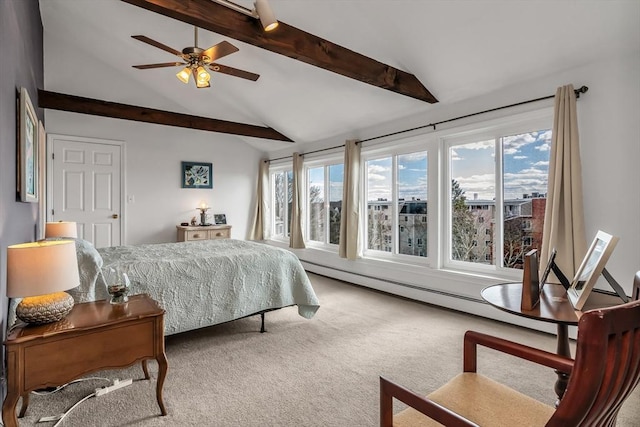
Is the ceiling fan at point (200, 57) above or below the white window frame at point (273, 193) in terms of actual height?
above

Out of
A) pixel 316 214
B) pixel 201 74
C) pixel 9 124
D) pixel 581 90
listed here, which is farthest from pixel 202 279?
pixel 581 90

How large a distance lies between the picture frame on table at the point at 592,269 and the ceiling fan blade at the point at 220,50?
2.78 meters

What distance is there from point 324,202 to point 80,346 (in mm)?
4249

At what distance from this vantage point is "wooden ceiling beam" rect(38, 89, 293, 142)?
4260mm

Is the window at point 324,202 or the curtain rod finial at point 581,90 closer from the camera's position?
the curtain rod finial at point 581,90

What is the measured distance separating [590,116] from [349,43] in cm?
214

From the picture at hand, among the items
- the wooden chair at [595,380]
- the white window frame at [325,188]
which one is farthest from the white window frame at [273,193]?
the wooden chair at [595,380]

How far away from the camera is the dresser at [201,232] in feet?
18.5

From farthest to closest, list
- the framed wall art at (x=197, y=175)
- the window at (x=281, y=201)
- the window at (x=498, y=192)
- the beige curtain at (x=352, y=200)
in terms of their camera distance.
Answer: the window at (x=281, y=201) < the framed wall art at (x=197, y=175) < the beige curtain at (x=352, y=200) < the window at (x=498, y=192)

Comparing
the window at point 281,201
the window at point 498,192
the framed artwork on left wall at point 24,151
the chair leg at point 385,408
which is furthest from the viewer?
the window at point 281,201

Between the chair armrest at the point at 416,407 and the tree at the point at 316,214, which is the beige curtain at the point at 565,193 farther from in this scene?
the tree at the point at 316,214

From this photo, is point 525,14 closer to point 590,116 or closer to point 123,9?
point 590,116

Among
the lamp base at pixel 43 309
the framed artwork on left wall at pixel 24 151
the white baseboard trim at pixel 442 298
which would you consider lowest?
the white baseboard trim at pixel 442 298

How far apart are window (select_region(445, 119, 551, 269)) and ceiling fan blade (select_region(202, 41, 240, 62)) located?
96.6 inches
